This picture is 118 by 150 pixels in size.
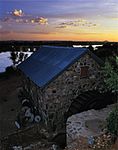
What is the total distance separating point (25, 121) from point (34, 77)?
10.7ft

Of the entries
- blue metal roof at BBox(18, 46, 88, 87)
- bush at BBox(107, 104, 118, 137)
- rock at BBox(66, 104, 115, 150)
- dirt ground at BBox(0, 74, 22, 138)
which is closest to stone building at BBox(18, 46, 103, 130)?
blue metal roof at BBox(18, 46, 88, 87)

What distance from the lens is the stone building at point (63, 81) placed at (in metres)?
19.0

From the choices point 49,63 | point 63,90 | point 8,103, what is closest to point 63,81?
point 63,90

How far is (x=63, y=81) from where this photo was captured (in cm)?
1931

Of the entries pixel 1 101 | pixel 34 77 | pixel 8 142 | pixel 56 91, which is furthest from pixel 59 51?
pixel 1 101

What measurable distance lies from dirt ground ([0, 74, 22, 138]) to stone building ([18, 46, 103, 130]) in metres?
2.78

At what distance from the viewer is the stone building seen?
19047 mm

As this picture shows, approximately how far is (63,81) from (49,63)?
2604 millimetres

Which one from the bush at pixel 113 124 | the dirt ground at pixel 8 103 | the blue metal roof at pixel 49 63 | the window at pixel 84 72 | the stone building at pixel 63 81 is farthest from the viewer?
the dirt ground at pixel 8 103

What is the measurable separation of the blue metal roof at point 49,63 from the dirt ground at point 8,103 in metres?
3.75

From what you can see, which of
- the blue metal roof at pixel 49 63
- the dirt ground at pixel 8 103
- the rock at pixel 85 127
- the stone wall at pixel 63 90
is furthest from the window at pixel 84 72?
the dirt ground at pixel 8 103

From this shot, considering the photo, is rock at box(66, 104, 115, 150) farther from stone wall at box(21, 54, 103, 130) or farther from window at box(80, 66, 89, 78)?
window at box(80, 66, 89, 78)

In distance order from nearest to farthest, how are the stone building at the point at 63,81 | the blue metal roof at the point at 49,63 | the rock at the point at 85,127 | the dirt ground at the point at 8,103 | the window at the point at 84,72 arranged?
the rock at the point at 85,127 < the stone building at the point at 63,81 < the blue metal roof at the point at 49,63 < the window at the point at 84,72 < the dirt ground at the point at 8,103

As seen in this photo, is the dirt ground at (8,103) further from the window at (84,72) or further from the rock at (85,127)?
the window at (84,72)
